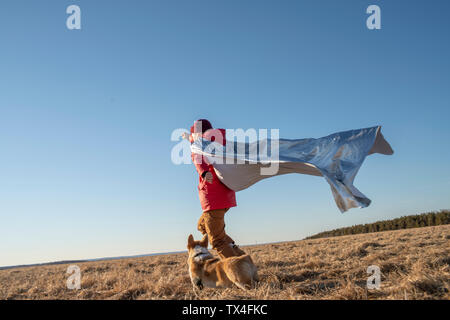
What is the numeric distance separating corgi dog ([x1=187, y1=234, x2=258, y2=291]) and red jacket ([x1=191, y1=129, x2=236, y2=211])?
62cm

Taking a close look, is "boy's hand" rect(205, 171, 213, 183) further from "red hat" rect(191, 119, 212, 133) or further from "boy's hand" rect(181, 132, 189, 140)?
"boy's hand" rect(181, 132, 189, 140)

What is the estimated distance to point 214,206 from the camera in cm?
482

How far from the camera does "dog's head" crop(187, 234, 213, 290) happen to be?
173 inches

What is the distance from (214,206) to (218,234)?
0.46 metres

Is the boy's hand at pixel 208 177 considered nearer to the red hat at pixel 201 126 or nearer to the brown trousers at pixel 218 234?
the brown trousers at pixel 218 234

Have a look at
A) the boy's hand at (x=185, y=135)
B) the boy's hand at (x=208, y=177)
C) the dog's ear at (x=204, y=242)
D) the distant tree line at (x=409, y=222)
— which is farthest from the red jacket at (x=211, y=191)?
the distant tree line at (x=409, y=222)

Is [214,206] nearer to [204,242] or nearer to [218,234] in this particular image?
[218,234]

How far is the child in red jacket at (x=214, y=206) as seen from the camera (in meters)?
4.82

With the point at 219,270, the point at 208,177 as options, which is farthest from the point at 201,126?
the point at 219,270

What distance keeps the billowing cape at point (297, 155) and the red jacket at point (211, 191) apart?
3.8 inches

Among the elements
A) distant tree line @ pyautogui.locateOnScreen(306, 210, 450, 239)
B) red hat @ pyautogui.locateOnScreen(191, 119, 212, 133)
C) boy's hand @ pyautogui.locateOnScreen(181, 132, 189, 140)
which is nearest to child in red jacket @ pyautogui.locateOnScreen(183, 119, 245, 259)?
red hat @ pyautogui.locateOnScreen(191, 119, 212, 133)
